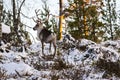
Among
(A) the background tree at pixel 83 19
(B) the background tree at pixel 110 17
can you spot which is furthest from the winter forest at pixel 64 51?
(B) the background tree at pixel 110 17

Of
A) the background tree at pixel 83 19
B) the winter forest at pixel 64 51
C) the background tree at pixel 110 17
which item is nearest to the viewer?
the winter forest at pixel 64 51

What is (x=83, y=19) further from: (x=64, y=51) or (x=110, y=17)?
(x=64, y=51)

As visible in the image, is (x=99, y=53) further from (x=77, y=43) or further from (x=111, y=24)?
(x=111, y=24)

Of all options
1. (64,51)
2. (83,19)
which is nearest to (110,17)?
(83,19)

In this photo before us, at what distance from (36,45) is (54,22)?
720 inches

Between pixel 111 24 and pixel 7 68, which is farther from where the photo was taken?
pixel 111 24

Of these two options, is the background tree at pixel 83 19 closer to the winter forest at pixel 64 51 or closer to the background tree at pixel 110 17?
the winter forest at pixel 64 51

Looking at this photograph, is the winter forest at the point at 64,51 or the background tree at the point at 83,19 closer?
the winter forest at the point at 64,51

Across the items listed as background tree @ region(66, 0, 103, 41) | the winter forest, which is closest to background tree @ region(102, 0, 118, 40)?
the winter forest

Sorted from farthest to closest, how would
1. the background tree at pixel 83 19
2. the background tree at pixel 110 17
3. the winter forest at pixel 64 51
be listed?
the background tree at pixel 110 17, the background tree at pixel 83 19, the winter forest at pixel 64 51

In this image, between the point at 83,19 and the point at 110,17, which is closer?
the point at 83,19

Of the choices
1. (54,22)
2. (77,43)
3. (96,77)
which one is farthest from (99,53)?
(54,22)

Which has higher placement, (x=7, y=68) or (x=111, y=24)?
(x=7, y=68)

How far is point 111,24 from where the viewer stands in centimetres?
3838
